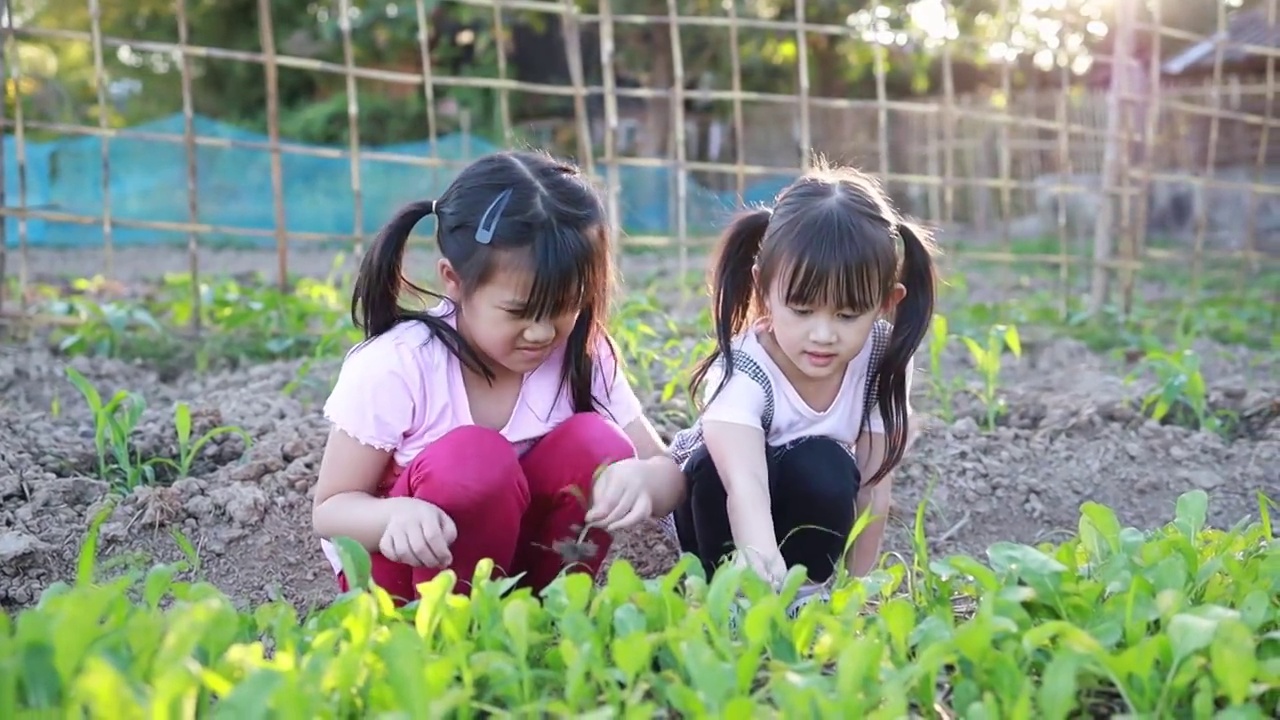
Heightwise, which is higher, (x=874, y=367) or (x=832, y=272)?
(x=832, y=272)

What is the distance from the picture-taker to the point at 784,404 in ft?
7.38

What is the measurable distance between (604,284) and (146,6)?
1752 centimetres

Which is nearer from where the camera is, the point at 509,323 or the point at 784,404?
the point at 509,323

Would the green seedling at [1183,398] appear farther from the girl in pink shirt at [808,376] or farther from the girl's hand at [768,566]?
the girl's hand at [768,566]

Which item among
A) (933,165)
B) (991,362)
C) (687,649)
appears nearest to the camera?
(687,649)

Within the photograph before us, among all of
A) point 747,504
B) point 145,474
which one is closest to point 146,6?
point 145,474

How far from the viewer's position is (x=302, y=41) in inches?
688

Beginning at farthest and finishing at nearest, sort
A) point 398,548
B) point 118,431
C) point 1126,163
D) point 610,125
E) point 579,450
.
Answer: point 1126,163 < point 610,125 < point 118,431 < point 579,450 < point 398,548

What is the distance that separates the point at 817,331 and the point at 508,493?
560 mm

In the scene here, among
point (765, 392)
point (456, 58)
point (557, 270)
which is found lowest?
point (765, 392)

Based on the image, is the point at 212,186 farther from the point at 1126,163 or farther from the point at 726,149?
the point at 1126,163

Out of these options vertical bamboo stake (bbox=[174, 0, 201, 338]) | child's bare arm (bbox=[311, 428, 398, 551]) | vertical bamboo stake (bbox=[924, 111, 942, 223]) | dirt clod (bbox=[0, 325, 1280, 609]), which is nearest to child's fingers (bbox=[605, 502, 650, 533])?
child's bare arm (bbox=[311, 428, 398, 551])

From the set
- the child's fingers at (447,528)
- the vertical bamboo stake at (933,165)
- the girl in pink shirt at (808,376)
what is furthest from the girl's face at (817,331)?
the vertical bamboo stake at (933,165)

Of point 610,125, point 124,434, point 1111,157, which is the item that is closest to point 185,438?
point 124,434
